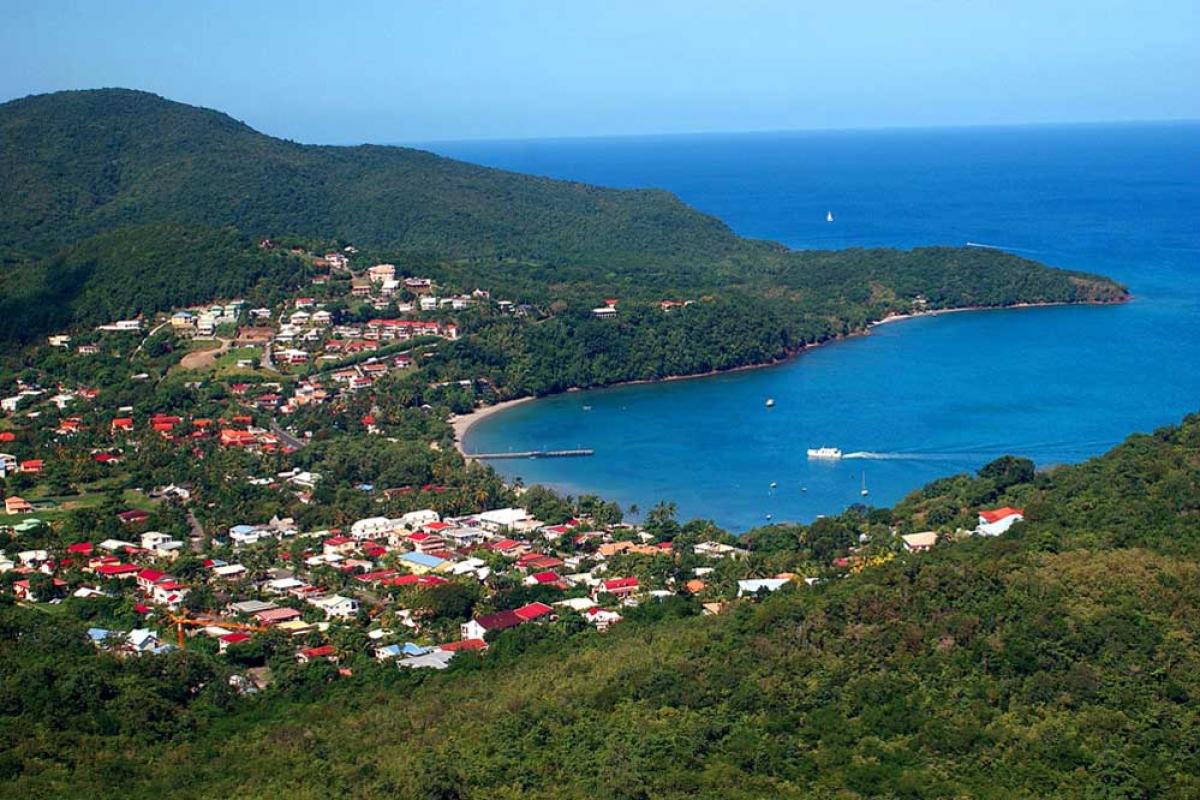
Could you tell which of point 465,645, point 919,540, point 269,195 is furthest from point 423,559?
point 269,195

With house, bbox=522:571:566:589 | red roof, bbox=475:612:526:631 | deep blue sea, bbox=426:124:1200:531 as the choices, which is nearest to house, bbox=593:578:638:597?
house, bbox=522:571:566:589

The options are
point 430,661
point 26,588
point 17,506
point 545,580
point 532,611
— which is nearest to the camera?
point 430,661

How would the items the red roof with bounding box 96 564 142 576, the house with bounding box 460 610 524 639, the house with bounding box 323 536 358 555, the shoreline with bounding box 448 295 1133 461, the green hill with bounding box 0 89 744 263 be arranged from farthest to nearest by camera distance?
the green hill with bounding box 0 89 744 263 → the shoreline with bounding box 448 295 1133 461 → the house with bounding box 323 536 358 555 → the red roof with bounding box 96 564 142 576 → the house with bounding box 460 610 524 639

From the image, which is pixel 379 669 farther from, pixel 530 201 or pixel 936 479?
pixel 530 201

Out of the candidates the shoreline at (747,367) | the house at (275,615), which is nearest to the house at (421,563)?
the house at (275,615)

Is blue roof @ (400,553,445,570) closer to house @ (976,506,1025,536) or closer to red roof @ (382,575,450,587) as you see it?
red roof @ (382,575,450,587)

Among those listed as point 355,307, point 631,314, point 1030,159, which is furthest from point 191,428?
point 1030,159

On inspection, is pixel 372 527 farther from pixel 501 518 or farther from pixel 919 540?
pixel 919 540
